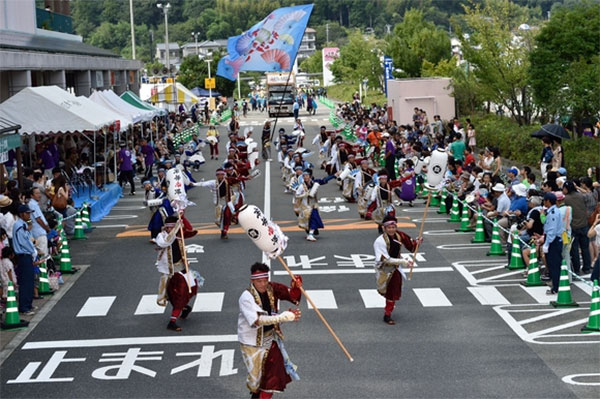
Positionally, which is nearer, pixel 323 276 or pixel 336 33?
pixel 323 276

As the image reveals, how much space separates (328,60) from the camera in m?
129

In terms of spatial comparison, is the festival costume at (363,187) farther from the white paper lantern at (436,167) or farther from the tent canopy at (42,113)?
the tent canopy at (42,113)

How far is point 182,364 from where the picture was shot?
12.8 metres

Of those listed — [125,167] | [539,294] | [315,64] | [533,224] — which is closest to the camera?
[539,294]

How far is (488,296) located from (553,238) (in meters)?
1.46

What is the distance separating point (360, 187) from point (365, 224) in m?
1.20

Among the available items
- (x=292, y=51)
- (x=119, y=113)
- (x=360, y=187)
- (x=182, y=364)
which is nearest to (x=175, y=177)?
(x=182, y=364)

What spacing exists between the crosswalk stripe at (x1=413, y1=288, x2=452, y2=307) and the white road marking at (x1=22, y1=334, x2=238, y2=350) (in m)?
3.59

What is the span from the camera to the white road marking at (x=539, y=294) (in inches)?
623

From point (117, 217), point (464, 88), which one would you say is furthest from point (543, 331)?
point (464, 88)

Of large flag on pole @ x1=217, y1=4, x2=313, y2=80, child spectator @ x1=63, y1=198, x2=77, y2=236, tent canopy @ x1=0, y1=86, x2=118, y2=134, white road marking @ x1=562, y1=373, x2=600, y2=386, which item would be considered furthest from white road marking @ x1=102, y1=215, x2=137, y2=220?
white road marking @ x1=562, y1=373, x2=600, y2=386

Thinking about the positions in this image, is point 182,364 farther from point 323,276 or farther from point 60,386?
point 323,276

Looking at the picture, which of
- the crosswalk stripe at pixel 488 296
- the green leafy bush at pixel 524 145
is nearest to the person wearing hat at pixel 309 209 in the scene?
the crosswalk stripe at pixel 488 296

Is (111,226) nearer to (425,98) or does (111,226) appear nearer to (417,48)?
(425,98)
